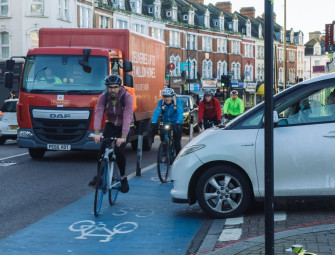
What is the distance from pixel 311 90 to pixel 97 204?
3.00 m

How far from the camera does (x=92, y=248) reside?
7.07 meters

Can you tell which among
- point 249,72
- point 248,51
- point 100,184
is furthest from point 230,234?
point 248,51

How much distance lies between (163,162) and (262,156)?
4.63m

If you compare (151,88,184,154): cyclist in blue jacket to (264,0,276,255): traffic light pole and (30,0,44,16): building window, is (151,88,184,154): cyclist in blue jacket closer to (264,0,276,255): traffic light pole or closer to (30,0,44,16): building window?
(264,0,276,255): traffic light pole

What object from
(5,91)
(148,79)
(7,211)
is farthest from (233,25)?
(7,211)

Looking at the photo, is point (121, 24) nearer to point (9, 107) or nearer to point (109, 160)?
point (9, 107)

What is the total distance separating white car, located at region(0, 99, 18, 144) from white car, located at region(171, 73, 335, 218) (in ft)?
55.3

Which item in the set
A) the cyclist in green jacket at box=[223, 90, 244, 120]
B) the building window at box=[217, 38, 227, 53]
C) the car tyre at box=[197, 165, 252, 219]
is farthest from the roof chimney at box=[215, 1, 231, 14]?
the car tyre at box=[197, 165, 252, 219]

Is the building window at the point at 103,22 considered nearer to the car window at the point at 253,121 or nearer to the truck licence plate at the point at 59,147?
the truck licence plate at the point at 59,147

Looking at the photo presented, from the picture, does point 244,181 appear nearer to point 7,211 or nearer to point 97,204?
point 97,204

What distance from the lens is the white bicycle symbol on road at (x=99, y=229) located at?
7.74 m

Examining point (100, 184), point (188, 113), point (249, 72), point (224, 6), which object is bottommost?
point (100, 184)

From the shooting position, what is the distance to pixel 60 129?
645 inches

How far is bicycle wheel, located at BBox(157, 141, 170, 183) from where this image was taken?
41.5ft
